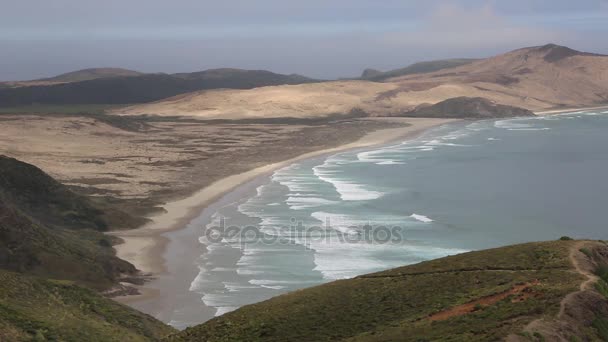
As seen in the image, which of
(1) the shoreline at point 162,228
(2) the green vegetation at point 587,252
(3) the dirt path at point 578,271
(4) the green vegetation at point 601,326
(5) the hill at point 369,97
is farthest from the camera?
(5) the hill at point 369,97

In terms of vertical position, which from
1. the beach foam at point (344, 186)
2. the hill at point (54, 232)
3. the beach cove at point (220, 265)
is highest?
the hill at point (54, 232)

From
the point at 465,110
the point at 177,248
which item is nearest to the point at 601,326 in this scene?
the point at 177,248

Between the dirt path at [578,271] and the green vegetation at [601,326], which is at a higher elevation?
the dirt path at [578,271]

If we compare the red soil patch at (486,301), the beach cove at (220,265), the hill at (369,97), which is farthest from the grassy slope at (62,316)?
the hill at (369,97)

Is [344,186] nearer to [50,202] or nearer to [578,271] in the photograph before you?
[50,202]

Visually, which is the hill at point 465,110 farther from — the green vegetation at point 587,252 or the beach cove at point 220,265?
the green vegetation at point 587,252

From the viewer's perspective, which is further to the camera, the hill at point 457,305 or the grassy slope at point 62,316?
the grassy slope at point 62,316

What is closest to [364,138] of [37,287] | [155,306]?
[155,306]

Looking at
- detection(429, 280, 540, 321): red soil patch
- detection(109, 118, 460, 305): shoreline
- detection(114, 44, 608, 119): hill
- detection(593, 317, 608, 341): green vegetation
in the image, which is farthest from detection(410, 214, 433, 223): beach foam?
detection(114, 44, 608, 119): hill
